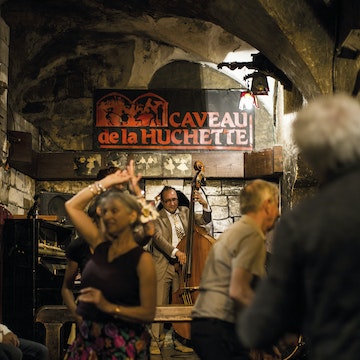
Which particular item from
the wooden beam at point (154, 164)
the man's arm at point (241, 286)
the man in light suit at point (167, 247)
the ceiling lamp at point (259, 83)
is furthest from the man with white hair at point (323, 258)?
the wooden beam at point (154, 164)

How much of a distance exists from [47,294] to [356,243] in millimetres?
6016

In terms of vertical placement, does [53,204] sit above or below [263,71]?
below

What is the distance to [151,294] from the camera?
9.13ft

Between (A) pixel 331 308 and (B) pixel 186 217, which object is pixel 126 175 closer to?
(A) pixel 331 308

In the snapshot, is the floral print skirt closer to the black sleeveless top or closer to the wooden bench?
the black sleeveless top

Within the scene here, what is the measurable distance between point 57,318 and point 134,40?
232 inches

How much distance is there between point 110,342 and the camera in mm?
2789

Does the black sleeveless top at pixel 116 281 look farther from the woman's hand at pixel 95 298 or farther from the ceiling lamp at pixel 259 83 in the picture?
the ceiling lamp at pixel 259 83

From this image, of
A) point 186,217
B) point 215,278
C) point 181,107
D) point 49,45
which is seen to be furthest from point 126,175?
point 181,107

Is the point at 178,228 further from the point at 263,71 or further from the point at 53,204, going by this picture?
the point at 53,204

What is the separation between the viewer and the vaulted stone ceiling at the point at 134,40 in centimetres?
570

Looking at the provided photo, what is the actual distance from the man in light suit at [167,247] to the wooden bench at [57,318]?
177 centimetres

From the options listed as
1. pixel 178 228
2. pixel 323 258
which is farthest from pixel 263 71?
pixel 323 258

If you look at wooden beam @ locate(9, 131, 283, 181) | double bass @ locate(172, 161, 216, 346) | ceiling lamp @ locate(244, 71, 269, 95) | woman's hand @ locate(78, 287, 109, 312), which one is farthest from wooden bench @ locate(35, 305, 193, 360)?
wooden beam @ locate(9, 131, 283, 181)
